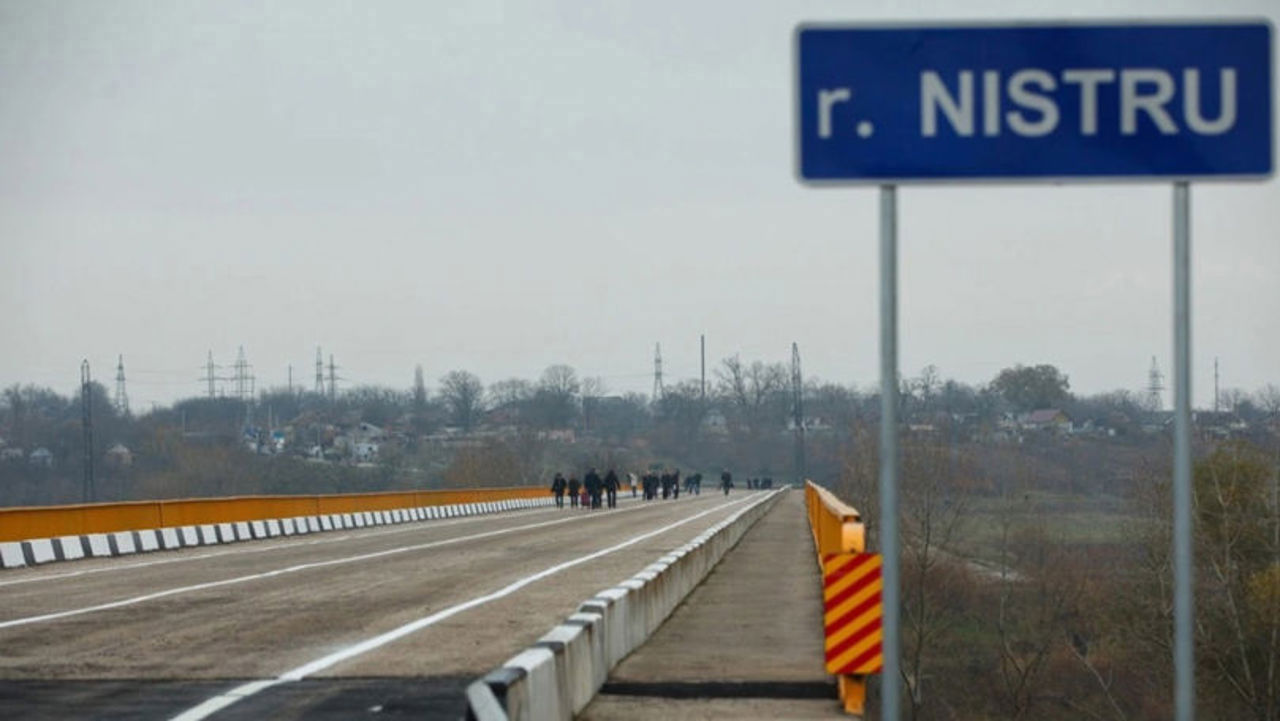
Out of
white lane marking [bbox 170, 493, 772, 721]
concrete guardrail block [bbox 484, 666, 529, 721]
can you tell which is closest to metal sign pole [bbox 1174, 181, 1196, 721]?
concrete guardrail block [bbox 484, 666, 529, 721]

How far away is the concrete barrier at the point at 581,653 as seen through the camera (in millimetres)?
9391

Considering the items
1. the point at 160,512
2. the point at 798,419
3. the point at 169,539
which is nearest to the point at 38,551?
the point at 169,539

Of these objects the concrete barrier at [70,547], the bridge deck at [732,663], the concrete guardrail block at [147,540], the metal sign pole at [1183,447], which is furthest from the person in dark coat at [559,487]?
the metal sign pole at [1183,447]

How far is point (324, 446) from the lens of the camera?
180125 millimetres

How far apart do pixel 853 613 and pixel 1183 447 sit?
4.79 metres

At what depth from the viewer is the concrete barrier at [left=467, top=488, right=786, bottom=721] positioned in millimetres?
9391

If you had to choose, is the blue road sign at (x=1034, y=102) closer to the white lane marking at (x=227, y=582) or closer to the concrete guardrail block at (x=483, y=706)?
the concrete guardrail block at (x=483, y=706)

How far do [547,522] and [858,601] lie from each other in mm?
45059

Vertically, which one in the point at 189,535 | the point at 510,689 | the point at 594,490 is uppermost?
the point at 510,689

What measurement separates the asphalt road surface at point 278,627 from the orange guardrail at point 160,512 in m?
1.07

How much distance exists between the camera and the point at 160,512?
1540 inches

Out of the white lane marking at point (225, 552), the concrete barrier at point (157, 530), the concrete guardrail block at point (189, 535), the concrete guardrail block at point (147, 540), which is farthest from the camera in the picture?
the concrete guardrail block at point (189, 535)

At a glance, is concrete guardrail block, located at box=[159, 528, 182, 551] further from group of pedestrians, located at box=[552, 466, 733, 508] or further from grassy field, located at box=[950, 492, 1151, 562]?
grassy field, located at box=[950, 492, 1151, 562]

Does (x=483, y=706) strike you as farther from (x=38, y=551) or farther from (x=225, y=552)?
(x=225, y=552)
